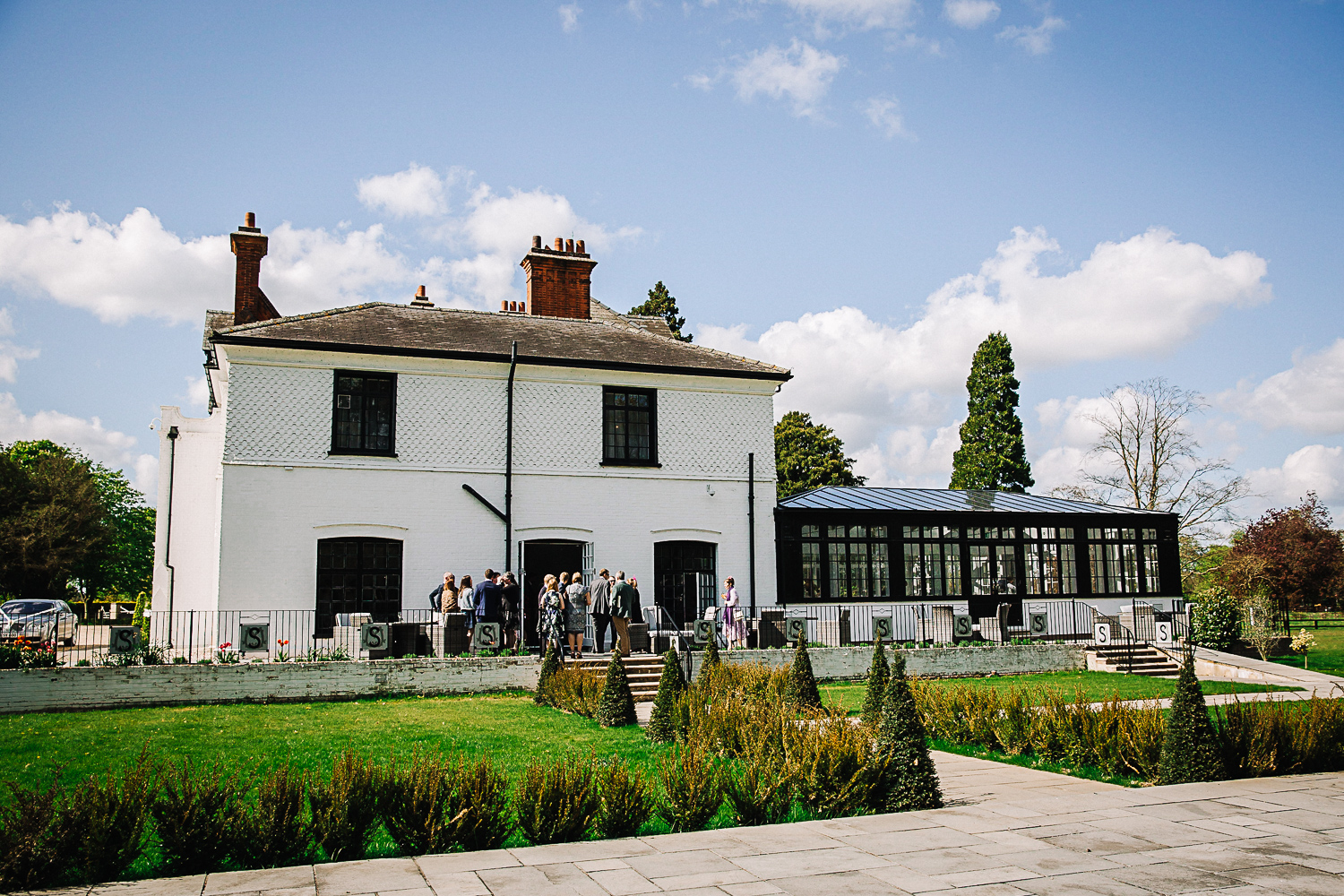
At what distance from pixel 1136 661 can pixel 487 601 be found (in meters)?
13.9

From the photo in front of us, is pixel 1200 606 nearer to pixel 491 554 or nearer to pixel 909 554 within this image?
pixel 909 554

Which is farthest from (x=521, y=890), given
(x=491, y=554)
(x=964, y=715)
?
(x=491, y=554)

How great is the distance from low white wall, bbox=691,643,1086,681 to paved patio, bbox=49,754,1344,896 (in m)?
11.0

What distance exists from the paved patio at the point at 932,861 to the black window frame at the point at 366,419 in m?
14.2

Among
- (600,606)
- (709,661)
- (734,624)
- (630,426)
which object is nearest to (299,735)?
(709,661)

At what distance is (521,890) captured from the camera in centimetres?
554

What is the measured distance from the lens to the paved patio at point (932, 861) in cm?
553

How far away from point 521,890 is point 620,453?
1626cm

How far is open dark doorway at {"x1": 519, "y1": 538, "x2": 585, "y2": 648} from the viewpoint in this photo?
2042 centimetres

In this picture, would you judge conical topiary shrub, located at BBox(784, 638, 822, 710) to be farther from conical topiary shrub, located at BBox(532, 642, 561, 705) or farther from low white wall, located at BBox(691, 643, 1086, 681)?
low white wall, located at BBox(691, 643, 1086, 681)

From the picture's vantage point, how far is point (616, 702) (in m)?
12.8

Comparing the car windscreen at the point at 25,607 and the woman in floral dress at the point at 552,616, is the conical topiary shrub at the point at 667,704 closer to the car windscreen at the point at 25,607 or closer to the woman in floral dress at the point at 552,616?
the woman in floral dress at the point at 552,616

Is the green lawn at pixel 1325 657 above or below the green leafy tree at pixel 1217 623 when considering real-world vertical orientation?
below

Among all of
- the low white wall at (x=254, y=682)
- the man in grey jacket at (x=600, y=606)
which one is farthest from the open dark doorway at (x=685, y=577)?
the low white wall at (x=254, y=682)
